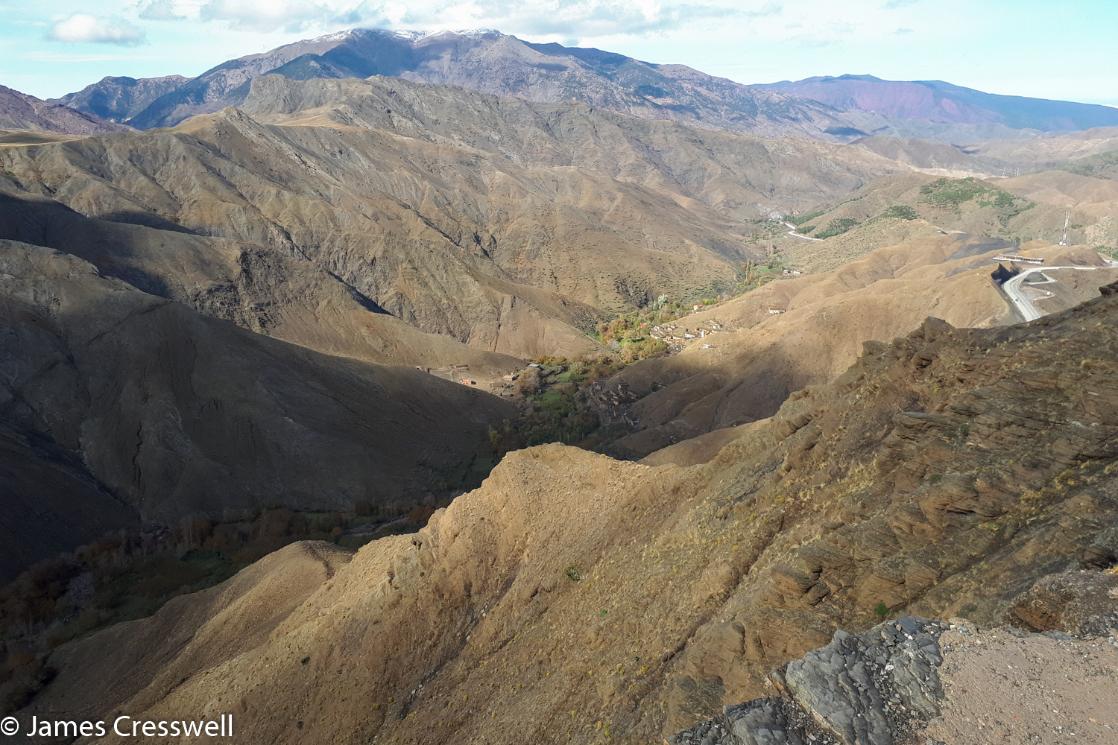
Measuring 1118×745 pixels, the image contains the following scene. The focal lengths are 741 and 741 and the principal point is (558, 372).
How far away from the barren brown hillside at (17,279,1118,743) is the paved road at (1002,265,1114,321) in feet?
140

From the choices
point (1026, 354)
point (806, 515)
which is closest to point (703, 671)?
point (806, 515)

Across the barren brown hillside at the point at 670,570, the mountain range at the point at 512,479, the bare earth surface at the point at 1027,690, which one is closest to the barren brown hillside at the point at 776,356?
the mountain range at the point at 512,479

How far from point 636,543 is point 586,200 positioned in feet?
493

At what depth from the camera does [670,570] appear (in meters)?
17.2

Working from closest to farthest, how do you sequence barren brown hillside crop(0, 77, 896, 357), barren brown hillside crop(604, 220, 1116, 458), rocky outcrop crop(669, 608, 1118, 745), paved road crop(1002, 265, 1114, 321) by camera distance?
rocky outcrop crop(669, 608, 1118, 745) → barren brown hillside crop(604, 220, 1116, 458) → paved road crop(1002, 265, 1114, 321) → barren brown hillside crop(0, 77, 896, 357)

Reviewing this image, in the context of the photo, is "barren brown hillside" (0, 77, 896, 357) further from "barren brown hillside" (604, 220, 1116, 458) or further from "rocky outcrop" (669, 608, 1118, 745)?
"rocky outcrop" (669, 608, 1118, 745)

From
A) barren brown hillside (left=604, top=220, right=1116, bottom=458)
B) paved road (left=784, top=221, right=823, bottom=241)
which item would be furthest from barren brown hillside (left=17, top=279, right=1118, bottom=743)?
paved road (left=784, top=221, right=823, bottom=241)

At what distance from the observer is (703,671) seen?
1241 cm

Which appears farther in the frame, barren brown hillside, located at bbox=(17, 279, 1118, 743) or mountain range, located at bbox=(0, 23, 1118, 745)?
barren brown hillside, located at bbox=(17, 279, 1118, 743)

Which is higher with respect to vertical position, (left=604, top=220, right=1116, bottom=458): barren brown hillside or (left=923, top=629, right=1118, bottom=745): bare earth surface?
(left=923, top=629, right=1118, bottom=745): bare earth surface

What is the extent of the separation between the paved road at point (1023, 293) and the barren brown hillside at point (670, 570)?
42.8 m

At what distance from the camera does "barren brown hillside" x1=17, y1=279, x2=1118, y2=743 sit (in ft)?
40.1

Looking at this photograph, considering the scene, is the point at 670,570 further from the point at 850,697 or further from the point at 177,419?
the point at 177,419

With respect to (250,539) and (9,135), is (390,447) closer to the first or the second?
(250,539)
